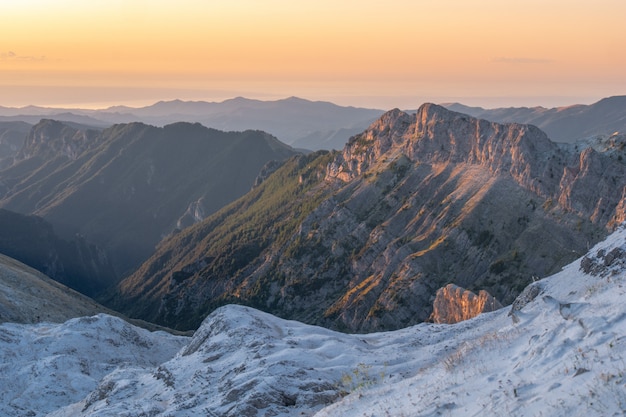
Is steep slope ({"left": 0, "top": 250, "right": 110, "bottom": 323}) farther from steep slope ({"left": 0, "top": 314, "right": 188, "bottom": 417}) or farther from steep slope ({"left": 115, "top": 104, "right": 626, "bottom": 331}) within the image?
steep slope ({"left": 115, "top": 104, "right": 626, "bottom": 331})

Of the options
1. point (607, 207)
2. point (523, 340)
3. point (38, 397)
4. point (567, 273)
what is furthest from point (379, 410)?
point (607, 207)

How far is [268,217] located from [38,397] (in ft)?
390

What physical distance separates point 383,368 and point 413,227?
280 feet

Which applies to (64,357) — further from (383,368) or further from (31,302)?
(383,368)

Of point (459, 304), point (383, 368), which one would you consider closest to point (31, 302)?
point (459, 304)

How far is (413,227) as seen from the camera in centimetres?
11481

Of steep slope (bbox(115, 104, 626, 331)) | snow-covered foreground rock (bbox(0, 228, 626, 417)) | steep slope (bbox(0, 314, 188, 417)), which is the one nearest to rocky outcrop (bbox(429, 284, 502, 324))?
steep slope (bbox(115, 104, 626, 331))

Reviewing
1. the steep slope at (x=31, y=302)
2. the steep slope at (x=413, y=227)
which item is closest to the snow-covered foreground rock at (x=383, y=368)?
the steep slope at (x=31, y=302)

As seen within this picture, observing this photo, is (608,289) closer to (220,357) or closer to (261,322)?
(220,357)

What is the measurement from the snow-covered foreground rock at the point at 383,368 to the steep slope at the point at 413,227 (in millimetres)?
50811

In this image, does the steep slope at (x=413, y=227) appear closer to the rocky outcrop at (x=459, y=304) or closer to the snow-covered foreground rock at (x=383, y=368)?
the rocky outcrop at (x=459, y=304)

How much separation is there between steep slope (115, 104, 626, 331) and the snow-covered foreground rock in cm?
5081

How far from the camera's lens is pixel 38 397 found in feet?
178

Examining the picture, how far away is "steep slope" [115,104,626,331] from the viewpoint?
9050 cm
